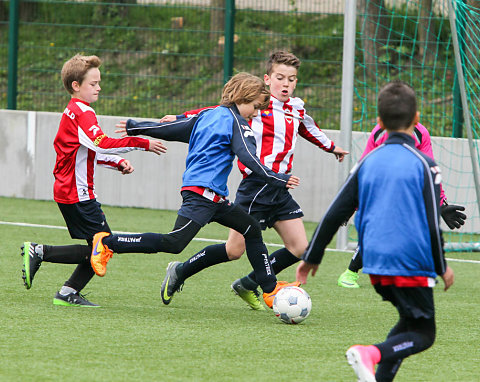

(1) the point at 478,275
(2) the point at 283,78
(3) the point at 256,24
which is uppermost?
(3) the point at 256,24

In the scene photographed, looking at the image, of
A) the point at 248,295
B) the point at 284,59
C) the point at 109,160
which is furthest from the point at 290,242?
the point at 109,160

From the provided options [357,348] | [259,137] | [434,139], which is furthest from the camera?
[434,139]

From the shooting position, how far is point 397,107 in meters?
4.00

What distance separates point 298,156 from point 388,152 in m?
7.75

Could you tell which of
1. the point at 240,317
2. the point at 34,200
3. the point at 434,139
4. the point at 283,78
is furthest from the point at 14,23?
the point at 240,317

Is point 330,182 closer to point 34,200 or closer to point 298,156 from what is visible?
point 298,156

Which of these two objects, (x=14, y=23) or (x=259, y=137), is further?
(x=14, y=23)

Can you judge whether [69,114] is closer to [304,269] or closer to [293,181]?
[293,181]

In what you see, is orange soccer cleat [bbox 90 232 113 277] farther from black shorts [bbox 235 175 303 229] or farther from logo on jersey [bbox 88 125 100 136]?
black shorts [bbox 235 175 303 229]

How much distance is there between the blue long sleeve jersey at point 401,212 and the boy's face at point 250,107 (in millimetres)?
2186

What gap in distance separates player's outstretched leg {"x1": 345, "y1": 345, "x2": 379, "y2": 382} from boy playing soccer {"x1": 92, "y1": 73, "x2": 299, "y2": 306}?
2.14 metres

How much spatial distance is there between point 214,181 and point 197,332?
3.36 ft

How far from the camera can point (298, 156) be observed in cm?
1171

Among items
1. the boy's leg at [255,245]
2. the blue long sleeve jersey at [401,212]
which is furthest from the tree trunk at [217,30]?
the blue long sleeve jersey at [401,212]
